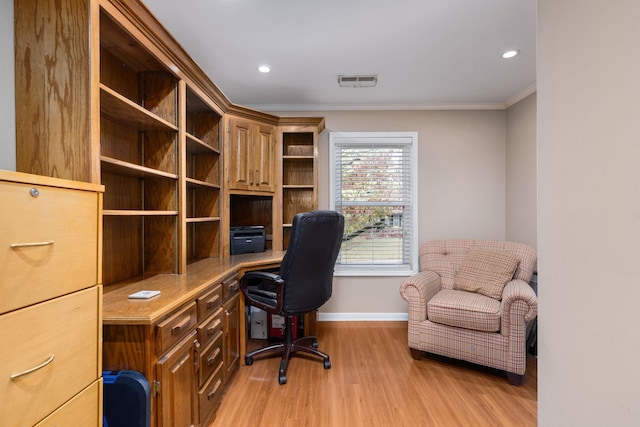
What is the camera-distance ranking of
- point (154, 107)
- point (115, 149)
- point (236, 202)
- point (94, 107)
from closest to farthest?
1. point (94, 107)
2. point (115, 149)
3. point (154, 107)
4. point (236, 202)

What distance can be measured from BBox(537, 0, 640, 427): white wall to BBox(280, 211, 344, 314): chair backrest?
1368mm

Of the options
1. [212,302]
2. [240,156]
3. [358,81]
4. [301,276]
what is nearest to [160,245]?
[212,302]

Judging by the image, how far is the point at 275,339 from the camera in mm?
2818

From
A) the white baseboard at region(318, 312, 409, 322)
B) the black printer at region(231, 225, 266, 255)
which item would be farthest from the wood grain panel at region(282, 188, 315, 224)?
the white baseboard at region(318, 312, 409, 322)

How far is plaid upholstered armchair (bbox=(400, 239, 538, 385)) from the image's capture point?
2145 mm

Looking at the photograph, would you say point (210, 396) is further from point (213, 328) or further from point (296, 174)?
point (296, 174)

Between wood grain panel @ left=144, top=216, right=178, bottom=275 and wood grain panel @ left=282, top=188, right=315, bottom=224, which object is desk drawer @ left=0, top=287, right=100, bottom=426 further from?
wood grain panel @ left=282, top=188, right=315, bottom=224

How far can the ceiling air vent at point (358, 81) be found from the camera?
8.61ft

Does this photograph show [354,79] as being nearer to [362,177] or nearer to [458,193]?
[362,177]

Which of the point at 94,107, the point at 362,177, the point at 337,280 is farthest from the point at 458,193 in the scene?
the point at 94,107

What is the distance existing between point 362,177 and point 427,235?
1.00 meters

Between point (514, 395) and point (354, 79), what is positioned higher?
point (354, 79)

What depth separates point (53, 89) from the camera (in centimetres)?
118

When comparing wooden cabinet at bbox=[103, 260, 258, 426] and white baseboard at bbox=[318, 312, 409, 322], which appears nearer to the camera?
wooden cabinet at bbox=[103, 260, 258, 426]
